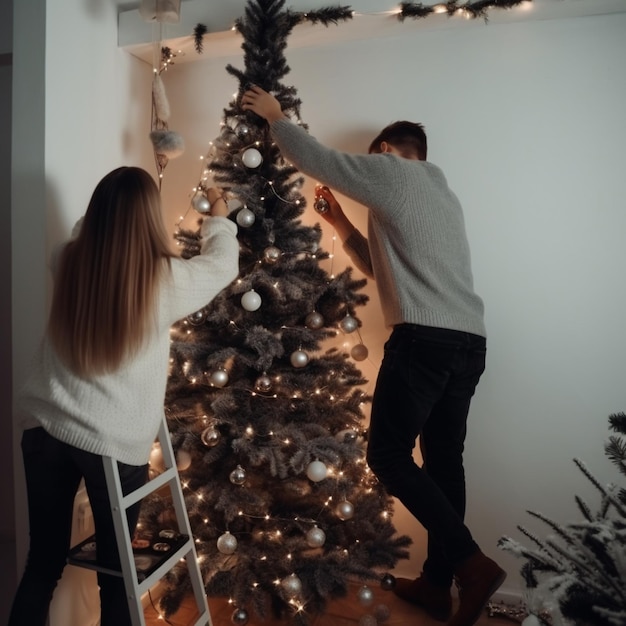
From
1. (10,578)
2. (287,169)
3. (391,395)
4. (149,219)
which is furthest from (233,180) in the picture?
(10,578)

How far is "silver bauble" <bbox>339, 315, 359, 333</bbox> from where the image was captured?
1.78m

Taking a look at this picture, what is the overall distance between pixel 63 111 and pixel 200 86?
2.37ft

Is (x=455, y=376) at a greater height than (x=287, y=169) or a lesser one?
lesser

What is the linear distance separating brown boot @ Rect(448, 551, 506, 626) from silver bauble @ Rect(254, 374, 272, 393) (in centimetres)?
79

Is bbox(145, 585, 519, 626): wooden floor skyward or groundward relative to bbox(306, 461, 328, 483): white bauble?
groundward

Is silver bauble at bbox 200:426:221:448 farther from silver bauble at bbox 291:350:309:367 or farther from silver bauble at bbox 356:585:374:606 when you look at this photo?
silver bauble at bbox 356:585:374:606

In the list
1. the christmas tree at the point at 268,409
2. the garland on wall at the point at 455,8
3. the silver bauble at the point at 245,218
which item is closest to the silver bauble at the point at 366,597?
the christmas tree at the point at 268,409

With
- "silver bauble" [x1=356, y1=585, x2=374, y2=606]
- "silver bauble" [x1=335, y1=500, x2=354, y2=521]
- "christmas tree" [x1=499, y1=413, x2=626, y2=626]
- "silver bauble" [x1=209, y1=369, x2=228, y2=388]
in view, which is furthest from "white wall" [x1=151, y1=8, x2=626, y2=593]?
"silver bauble" [x1=209, y1=369, x2=228, y2=388]

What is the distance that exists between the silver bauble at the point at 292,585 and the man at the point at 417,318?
0.43m

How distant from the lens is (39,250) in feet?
5.50

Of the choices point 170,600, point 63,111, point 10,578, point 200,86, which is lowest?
point 10,578

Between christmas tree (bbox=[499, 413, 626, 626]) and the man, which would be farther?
the man

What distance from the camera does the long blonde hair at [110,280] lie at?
1263mm

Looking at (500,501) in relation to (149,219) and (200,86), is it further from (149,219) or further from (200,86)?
(200,86)
